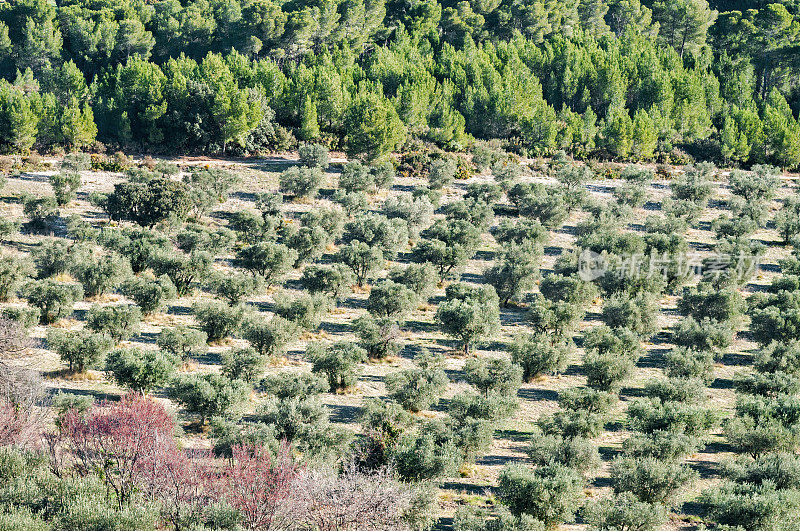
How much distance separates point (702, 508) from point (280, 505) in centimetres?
2127

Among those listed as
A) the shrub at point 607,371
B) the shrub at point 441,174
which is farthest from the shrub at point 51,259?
the shrub at point 441,174

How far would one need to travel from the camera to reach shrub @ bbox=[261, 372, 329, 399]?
5034 cm

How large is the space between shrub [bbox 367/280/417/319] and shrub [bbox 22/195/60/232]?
32225 millimetres

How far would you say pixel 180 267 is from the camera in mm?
68438

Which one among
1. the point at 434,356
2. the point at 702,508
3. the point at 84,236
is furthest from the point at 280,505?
the point at 84,236

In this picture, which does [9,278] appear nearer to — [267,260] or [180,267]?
[180,267]

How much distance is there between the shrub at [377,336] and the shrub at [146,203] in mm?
26287

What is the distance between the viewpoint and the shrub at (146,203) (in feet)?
259

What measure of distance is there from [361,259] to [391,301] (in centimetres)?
927

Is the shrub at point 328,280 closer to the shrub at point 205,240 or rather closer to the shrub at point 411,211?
the shrub at point 205,240

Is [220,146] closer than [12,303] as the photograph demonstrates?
No

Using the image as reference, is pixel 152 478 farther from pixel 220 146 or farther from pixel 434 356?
pixel 220 146

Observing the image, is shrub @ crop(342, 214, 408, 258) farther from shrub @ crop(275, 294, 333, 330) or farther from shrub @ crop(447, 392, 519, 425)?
shrub @ crop(447, 392, 519, 425)

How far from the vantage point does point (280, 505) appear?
35781mm
